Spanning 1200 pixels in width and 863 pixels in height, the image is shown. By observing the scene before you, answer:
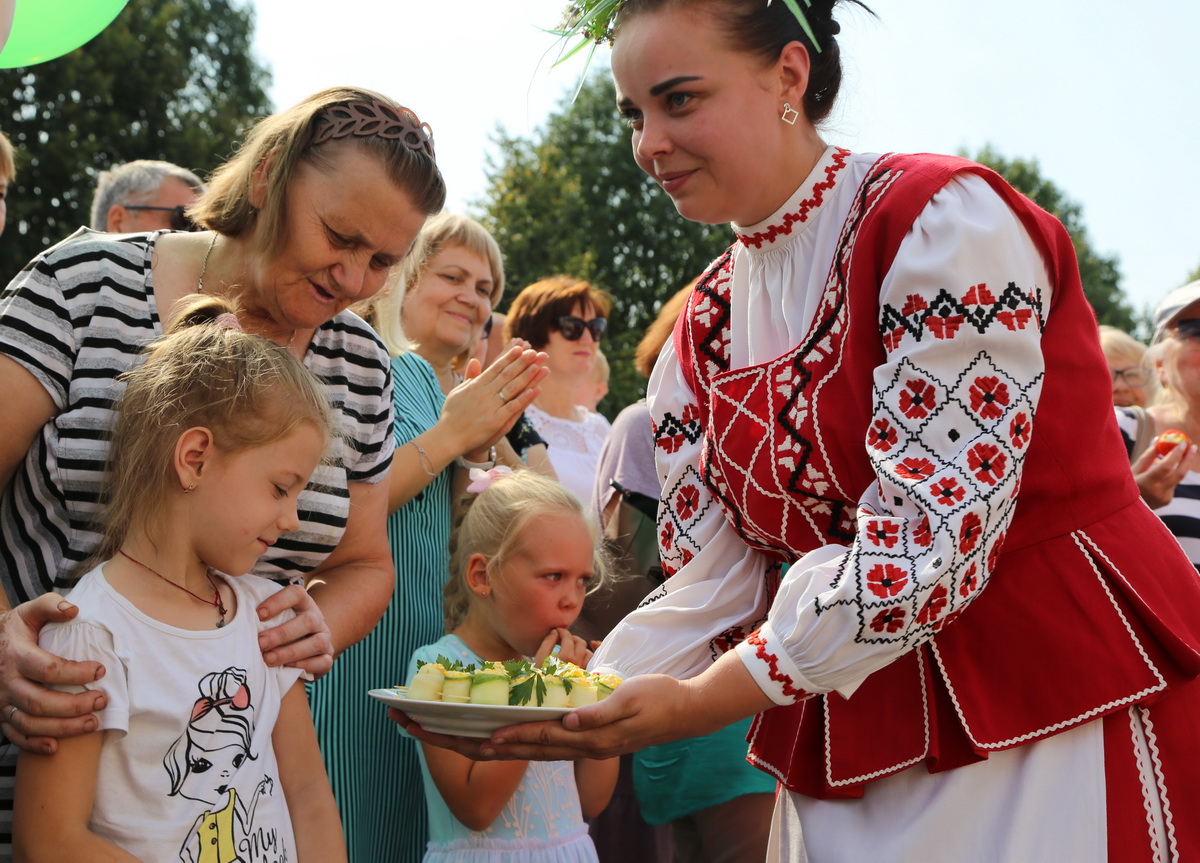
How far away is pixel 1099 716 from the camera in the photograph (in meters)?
1.67

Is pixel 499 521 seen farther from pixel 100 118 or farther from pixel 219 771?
pixel 100 118

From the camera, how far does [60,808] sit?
6.06 feet

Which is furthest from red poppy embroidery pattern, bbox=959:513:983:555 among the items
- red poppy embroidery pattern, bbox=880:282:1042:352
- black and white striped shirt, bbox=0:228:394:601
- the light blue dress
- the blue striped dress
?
the blue striped dress

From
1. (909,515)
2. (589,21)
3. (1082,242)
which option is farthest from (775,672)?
(1082,242)

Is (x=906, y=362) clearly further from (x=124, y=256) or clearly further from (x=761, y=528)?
(x=124, y=256)

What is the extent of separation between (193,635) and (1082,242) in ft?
128

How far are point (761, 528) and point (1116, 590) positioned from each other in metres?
0.58

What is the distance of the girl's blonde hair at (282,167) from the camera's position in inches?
95.9

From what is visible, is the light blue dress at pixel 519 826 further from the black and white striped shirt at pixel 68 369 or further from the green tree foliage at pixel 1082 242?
the green tree foliage at pixel 1082 242

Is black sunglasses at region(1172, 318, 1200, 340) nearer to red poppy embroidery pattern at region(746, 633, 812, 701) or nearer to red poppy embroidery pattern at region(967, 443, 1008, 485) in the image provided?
red poppy embroidery pattern at region(967, 443, 1008, 485)

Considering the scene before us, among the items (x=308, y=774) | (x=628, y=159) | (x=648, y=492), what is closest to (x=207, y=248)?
(x=308, y=774)

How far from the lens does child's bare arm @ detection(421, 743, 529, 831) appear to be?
9.68 feet

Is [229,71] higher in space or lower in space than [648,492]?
higher

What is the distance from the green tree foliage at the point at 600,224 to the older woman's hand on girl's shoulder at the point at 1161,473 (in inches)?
639
